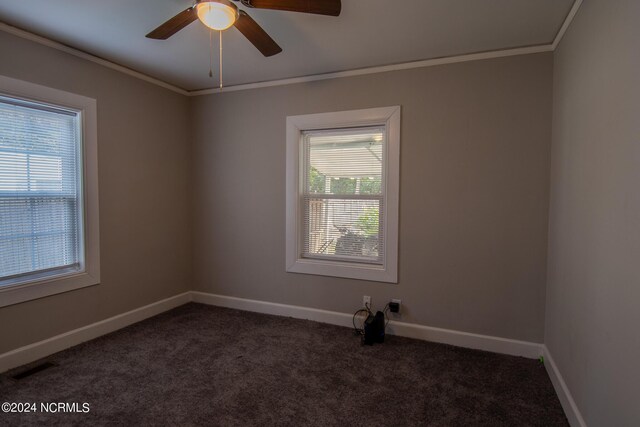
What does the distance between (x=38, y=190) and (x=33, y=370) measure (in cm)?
132

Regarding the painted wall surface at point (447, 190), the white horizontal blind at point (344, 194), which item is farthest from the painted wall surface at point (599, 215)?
the white horizontal blind at point (344, 194)

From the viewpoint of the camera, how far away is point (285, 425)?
1.85 metres

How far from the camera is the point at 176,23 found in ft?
6.23

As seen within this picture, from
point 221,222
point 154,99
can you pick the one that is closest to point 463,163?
point 221,222

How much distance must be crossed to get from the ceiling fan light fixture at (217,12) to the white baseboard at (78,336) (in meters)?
2.66

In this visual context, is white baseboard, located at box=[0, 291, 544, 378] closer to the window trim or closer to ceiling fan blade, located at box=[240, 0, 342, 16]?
the window trim

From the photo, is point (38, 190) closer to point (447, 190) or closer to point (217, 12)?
point (217, 12)

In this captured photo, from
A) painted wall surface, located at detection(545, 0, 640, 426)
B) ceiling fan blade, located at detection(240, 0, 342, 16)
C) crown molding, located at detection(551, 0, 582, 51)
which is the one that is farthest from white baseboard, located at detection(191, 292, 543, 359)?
ceiling fan blade, located at detection(240, 0, 342, 16)

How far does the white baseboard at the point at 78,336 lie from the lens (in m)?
2.39

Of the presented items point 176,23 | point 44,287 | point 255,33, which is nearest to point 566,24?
point 255,33

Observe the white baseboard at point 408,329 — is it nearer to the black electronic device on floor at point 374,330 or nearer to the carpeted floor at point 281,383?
the carpeted floor at point 281,383

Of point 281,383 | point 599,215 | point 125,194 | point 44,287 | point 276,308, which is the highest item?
point 125,194

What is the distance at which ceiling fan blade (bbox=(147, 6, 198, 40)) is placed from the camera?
1787 mm

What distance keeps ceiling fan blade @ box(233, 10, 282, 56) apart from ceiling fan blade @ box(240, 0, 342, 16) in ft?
0.38
